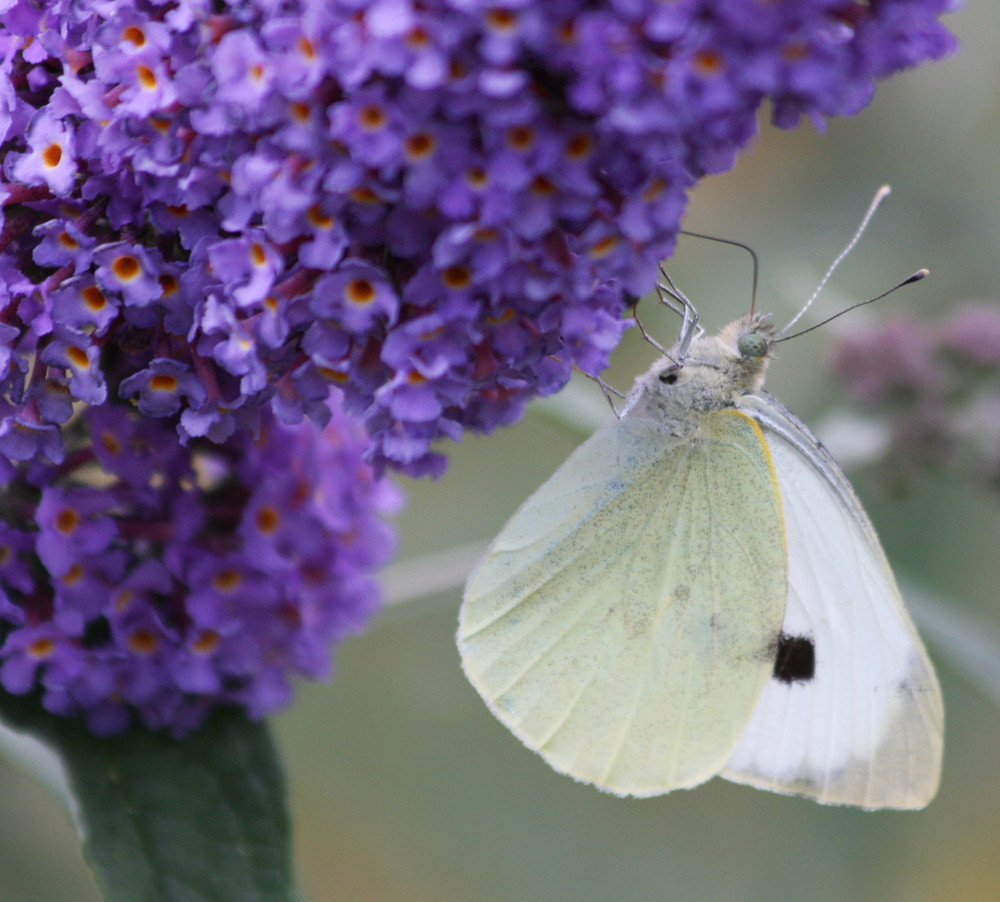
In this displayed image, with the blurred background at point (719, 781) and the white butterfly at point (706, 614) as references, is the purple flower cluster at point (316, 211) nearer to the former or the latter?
Answer: the white butterfly at point (706, 614)

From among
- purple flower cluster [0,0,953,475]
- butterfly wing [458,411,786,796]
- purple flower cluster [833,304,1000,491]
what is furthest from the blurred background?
purple flower cluster [0,0,953,475]

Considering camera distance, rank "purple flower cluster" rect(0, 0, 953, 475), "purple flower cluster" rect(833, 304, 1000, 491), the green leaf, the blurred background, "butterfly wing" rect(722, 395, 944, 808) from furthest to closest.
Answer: the blurred background < "purple flower cluster" rect(833, 304, 1000, 491) < "butterfly wing" rect(722, 395, 944, 808) < the green leaf < "purple flower cluster" rect(0, 0, 953, 475)

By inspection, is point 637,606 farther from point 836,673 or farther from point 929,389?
point 929,389

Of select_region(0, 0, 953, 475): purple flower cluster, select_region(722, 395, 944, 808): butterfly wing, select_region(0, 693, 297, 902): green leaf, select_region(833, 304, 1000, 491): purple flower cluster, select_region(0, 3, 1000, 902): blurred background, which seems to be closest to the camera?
select_region(0, 0, 953, 475): purple flower cluster

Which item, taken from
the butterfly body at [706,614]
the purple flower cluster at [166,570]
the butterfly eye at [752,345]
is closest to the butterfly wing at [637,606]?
the butterfly body at [706,614]

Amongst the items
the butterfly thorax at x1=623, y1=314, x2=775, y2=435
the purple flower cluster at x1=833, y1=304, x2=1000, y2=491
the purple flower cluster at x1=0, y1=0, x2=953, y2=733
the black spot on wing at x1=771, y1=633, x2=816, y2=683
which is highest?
the purple flower cluster at x1=833, y1=304, x2=1000, y2=491

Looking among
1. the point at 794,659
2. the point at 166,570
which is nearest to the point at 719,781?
the point at 794,659

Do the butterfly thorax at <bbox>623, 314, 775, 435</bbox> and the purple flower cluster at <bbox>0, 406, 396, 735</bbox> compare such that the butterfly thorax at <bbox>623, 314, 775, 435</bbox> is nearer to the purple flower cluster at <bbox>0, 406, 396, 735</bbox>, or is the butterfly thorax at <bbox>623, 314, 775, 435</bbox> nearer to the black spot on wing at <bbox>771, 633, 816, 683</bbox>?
the black spot on wing at <bbox>771, 633, 816, 683</bbox>
